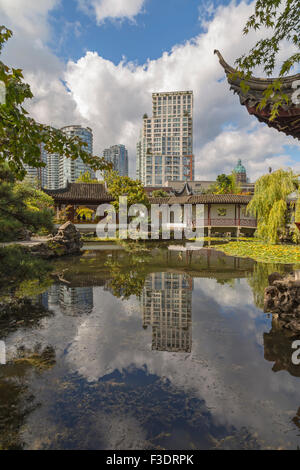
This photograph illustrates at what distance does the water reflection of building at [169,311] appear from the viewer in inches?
150

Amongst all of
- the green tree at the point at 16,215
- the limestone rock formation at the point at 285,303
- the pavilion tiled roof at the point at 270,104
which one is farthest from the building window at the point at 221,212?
the green tree at the point at 16,215

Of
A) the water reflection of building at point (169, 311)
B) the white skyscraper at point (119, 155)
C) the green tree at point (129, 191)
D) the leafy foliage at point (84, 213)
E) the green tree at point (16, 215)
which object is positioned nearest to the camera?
the green tree at point (16, 215)

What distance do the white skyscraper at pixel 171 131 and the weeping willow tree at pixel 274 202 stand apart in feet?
305

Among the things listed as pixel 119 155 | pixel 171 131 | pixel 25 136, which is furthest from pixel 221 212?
pixel 119 155

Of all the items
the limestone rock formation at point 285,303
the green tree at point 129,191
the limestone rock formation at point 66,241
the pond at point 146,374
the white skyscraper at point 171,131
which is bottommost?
the pond at point 146,374

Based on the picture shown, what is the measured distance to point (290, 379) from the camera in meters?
2.86

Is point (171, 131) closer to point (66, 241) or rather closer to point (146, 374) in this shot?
point (66, 241)

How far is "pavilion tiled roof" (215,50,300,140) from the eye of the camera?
12.9 feet

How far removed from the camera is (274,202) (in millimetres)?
15523

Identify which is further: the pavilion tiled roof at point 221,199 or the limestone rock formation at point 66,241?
the pavilion tiled roof at point 221,199

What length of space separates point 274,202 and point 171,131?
343 ft

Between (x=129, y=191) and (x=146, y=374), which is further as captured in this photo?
(x=129, y=191)

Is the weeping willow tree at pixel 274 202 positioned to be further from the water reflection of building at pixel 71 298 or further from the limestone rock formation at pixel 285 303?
the water reflection of building at pixel 71 298
